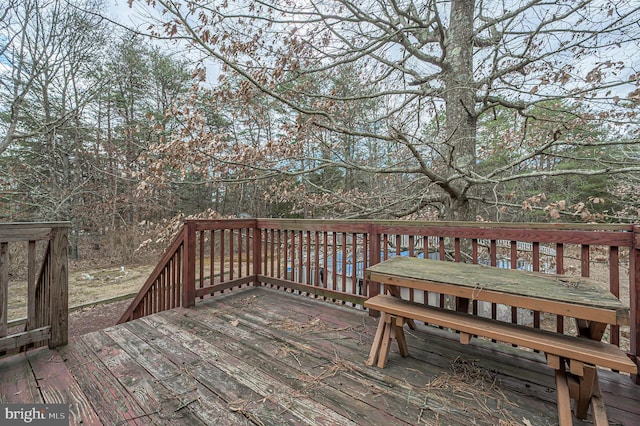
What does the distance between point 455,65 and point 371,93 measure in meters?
1.63

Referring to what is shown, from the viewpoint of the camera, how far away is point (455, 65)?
13.7 feet

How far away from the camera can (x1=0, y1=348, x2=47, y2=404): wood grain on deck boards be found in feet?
5.41

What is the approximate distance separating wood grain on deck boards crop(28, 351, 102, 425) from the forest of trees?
2478mm

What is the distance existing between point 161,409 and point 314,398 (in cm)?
91

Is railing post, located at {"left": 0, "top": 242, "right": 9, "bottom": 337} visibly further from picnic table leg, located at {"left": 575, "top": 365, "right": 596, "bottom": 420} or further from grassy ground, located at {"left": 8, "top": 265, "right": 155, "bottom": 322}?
grassy ground, located at {"left": 8, "top": 265, "right": 155, "bottom": 322}

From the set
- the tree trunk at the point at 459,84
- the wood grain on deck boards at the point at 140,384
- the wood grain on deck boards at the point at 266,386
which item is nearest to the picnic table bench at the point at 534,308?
the wood grain on deck boards at the point at 266,386

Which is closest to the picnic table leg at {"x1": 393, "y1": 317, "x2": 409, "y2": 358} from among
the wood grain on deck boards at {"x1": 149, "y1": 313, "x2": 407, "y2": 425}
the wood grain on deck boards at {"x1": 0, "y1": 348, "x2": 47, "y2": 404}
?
the wood grain on deck boards at {"x1": 149, "y1": 313, "x2": 407, "y2": 425}

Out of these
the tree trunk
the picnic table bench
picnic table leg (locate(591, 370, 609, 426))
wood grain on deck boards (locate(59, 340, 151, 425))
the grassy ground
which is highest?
the tree trunk

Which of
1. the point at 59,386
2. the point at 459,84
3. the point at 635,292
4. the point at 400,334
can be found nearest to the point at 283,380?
the point at 400,334

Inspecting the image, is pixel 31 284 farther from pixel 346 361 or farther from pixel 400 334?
pixel 400 334

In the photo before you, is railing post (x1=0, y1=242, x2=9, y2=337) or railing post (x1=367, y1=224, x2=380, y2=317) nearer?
railing post (x1=0, y1=242, x2=9, y2=337)

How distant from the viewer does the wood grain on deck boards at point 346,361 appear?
1.58 meters

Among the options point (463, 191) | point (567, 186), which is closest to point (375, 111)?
point (463, 191)

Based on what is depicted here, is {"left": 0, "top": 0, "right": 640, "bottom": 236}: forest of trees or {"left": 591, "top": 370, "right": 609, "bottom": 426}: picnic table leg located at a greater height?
{"left": 0, "top": 0, "right": 640, "bottom": 236}: forest of trees
